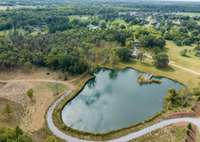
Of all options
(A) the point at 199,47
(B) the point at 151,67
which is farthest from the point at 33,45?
(A) the point at 199,47

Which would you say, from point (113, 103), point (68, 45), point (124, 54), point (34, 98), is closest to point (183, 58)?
point (124, 54)

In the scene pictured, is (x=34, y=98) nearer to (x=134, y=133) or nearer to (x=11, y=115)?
(x=11, y=115)

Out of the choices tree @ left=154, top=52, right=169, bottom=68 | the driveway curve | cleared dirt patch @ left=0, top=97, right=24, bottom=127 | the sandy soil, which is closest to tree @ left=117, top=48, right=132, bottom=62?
tree @ left=154, top=52, right=169, bottom=68

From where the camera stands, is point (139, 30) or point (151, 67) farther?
point (139, 30)

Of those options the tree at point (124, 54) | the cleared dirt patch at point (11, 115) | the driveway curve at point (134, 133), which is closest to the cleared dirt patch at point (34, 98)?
the cleared dirt patch at point (11, 115)

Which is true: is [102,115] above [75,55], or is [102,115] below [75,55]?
below

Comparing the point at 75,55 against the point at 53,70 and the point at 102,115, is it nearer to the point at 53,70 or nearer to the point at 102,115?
the point at 53,70

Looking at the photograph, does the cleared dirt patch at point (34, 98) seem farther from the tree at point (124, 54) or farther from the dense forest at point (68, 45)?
the tree at point (124, 54)

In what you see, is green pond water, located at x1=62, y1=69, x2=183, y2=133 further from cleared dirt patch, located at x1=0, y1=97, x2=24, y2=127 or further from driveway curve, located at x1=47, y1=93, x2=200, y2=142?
cleared dirt patch, located at x1=0, y1=97, x2=24, y2=127
